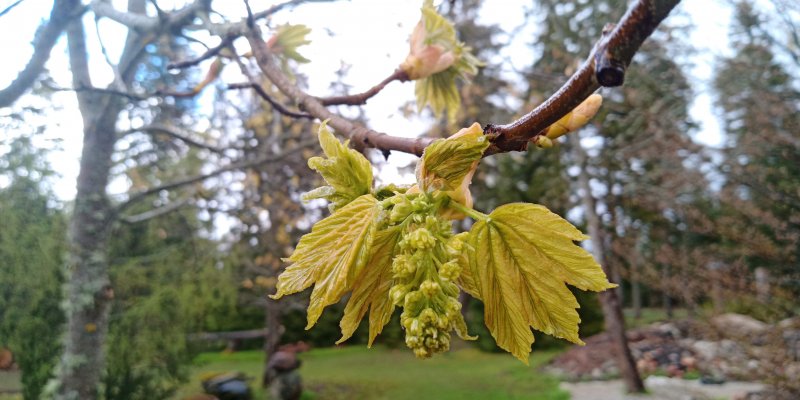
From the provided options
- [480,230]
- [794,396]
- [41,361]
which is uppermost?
[480,230]

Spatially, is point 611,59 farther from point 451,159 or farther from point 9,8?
point 9,8

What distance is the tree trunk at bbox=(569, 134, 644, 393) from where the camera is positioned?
18.5 feet

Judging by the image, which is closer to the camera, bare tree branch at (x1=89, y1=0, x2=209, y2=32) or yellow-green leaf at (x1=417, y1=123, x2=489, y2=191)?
yellow-green leaf at (x1=417, y1=123, x2=489, y2=191)

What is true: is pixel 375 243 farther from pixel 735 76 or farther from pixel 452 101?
pixel 735 76

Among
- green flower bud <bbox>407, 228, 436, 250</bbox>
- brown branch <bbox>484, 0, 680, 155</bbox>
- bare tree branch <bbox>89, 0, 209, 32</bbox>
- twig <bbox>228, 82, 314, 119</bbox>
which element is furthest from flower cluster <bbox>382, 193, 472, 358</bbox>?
bare tree branch <bbox>89, 0, 209, 32</bbox>

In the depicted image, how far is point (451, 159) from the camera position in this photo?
39 centimetres

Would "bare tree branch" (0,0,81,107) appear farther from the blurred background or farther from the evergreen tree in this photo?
the evergreen tree

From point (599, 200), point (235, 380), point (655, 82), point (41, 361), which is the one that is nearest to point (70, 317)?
point (41, 361)

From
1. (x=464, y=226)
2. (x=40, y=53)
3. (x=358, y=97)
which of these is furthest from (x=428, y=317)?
(x=464, y=226)

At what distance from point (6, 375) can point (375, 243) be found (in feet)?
25.4

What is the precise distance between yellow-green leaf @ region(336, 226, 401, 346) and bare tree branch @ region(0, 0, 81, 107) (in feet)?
6.10

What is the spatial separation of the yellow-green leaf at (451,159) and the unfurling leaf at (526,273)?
0.05 meters

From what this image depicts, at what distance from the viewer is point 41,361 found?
4773 millimetres

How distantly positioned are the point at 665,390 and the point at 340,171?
6734mm
